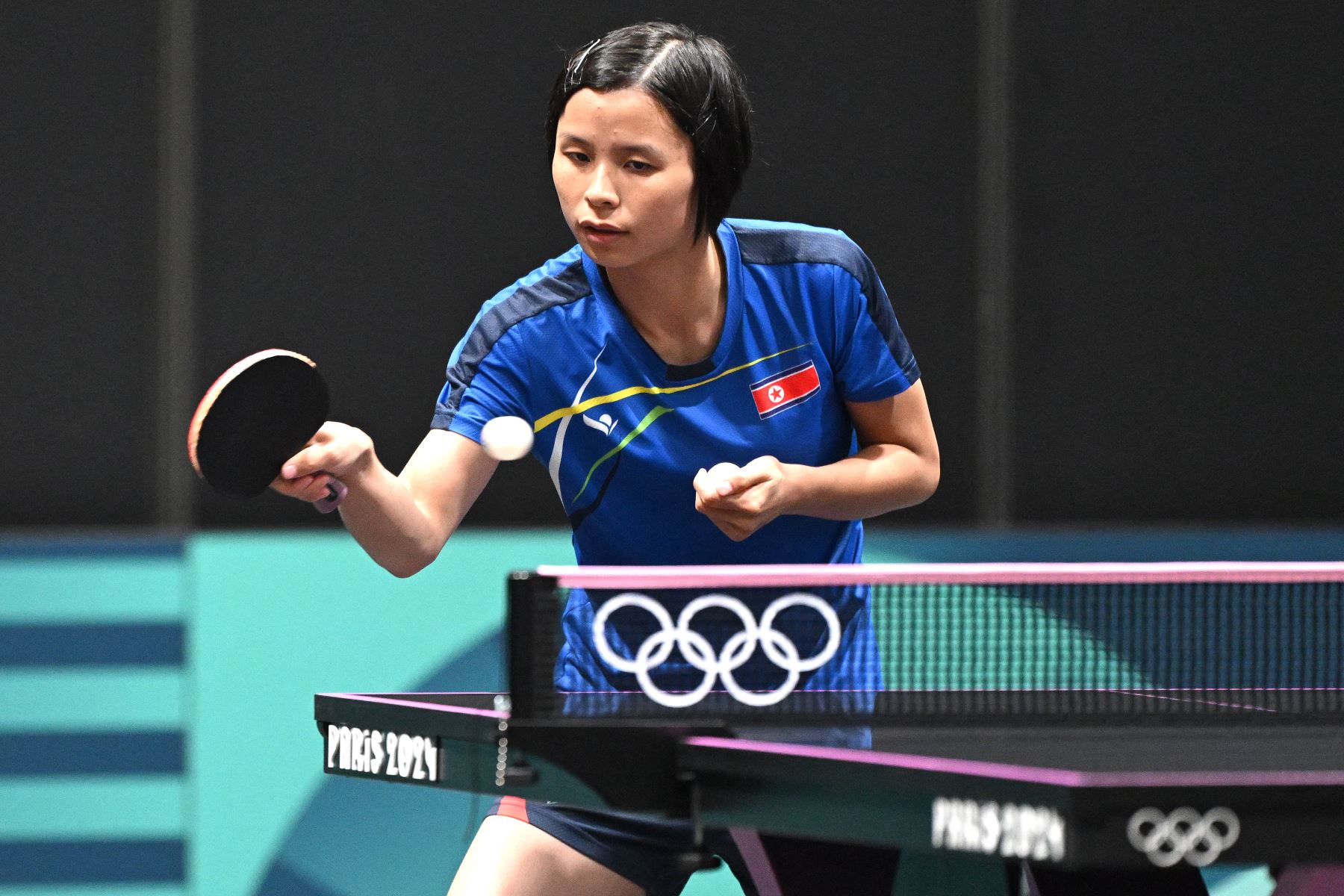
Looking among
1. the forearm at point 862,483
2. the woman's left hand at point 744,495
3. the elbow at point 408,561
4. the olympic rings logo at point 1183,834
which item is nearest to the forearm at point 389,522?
the elbow at point 408,561

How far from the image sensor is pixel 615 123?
2256mm

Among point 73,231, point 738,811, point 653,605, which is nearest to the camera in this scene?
point 738,811

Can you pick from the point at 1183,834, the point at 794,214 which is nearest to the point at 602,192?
the point at 1183,834

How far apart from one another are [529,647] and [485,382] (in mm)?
689

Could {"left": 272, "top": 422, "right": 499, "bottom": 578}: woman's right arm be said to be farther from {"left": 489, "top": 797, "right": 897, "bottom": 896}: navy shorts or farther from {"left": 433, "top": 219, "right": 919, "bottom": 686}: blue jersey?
{"left": 489, "top": 797, "right": 897, "bottom": 896}: navy shorts

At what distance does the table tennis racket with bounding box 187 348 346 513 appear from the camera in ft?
6.49

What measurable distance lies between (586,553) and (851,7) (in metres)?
2.30

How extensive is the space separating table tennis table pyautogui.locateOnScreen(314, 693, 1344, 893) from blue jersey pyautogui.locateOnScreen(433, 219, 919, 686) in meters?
0.45

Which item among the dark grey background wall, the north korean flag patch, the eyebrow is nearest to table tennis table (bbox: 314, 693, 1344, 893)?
the north korean flag patch

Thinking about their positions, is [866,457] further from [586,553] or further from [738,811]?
[738,811]

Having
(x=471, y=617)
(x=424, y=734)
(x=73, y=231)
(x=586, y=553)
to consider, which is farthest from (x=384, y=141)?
(x=424, y=734)

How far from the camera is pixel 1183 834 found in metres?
1.52

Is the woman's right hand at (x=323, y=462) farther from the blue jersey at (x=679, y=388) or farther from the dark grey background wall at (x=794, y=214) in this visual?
the dark grey background wall at (x=794, y=214)

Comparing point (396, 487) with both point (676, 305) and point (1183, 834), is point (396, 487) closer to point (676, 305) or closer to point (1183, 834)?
point (676, 305)
